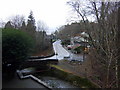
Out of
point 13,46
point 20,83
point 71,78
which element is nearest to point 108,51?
point 71,78

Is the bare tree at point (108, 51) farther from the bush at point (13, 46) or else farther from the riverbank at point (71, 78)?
the bush at point (13, 46)

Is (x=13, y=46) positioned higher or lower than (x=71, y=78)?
higher

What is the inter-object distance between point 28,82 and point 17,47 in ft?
6.79

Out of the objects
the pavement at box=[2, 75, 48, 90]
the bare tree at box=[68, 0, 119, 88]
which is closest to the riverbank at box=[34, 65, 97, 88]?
the bare tree at box=[68, 0, 119, 88]

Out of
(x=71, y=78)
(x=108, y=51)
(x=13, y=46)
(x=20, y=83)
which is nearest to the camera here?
(x=108, y=51)

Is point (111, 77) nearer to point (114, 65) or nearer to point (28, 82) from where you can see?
point (114, 65)

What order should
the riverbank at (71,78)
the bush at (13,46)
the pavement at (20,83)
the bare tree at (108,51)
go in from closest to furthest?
the bare tree at (108,51)
the pavement at (20,83)
the bush at (13,46)
the riverbank at (71,78)

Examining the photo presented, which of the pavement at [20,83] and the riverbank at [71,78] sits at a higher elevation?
the pavement at [20,83]

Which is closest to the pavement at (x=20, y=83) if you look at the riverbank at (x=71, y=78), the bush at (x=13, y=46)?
the bush at (x=13, y=46)

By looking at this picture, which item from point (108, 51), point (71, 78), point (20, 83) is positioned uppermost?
point (108, 51)

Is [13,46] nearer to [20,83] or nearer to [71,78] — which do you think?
A: [20,83]

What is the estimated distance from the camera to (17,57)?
22.8 ft

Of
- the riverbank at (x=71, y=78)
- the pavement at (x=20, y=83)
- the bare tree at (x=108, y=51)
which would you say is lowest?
the riverbank at (x=71, y=78)

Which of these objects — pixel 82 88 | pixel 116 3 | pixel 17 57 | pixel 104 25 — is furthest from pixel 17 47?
pixel 116 3
